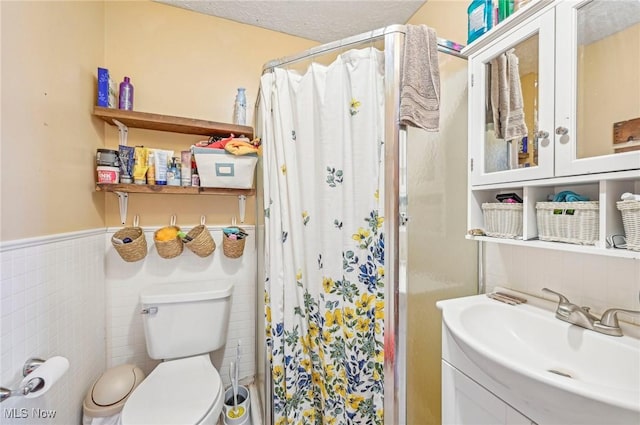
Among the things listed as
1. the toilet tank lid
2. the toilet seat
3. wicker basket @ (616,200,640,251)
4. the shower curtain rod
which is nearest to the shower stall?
the shower curtain rod

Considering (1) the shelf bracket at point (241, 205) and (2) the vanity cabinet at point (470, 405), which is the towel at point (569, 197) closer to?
(2) the vanity cabinet at point (470, 405)

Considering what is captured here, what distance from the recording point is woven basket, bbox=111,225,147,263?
1.44 meters

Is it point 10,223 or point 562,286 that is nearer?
point 10,223

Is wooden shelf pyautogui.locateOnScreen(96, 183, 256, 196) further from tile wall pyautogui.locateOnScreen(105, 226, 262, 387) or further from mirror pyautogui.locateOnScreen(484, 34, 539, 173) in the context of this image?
mirror pyautogui.locateOnScreen(484, 34, 539, 173)

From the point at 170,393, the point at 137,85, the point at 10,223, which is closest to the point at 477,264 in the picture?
the point at 170,393

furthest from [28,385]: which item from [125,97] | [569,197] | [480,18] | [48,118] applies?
[480,18]

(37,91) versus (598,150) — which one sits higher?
(37,91)

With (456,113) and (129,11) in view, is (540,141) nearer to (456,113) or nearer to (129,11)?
(456,113)

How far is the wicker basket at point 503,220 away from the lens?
0.92 metres

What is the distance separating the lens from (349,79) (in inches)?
43.1

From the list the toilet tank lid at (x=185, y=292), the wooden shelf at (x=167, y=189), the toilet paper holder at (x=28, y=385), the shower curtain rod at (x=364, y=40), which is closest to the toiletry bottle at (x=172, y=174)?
the wooden shelf at (x=167, y=189)

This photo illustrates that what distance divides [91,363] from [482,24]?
236 cm

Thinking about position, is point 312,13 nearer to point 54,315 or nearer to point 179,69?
point 179,69

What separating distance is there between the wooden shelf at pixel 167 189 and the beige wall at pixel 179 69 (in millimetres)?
144
